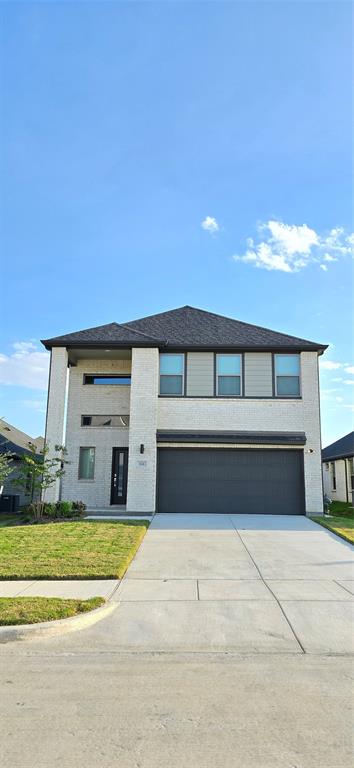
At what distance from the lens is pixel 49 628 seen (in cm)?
575

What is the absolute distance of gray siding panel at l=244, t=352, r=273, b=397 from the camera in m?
16.7

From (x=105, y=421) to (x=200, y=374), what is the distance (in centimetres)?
381

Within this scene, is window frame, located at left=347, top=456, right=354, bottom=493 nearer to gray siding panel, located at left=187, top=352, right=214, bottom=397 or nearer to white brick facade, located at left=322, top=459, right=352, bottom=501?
white brick facade, located at left=322, top=459, right=352, bottom=501

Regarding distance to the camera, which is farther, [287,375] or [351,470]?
[351,470]

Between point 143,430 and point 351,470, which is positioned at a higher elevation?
point 143,430

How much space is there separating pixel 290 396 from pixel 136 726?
13.7 meters

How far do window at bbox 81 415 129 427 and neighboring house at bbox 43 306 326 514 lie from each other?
0.12ft

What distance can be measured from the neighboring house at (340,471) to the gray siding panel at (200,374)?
958 cm

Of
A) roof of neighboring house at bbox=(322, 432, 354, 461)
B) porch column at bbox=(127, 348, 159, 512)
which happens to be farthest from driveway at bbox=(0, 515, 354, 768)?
roof of neighboring house at bbox=(322, 432, 354, 461)

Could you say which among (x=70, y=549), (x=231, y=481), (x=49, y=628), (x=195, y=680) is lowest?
(x=195, y=680)

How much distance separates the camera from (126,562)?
906cm

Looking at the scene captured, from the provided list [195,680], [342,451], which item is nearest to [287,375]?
[342,451]

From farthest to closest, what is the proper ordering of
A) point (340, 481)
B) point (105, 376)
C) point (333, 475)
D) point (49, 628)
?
point (333, 475)
point (340, 481)
point (105, 376)
point (49, 628)

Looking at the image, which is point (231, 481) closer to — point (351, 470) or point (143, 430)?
point (143, 430)
